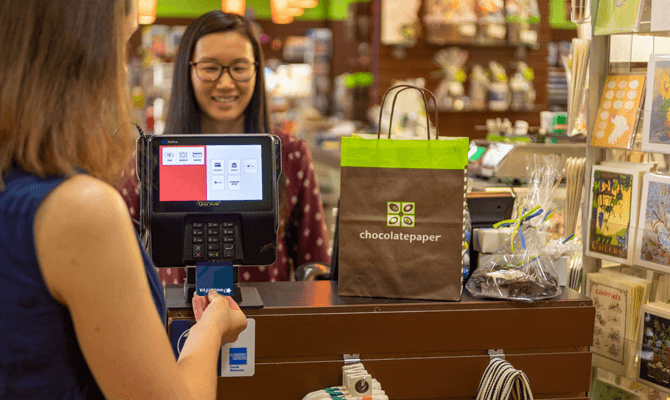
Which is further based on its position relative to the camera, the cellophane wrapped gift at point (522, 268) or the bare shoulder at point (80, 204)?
the cellophane wrapped gift at point (522, 268)

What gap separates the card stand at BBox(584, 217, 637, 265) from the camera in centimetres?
201

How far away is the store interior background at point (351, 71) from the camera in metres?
6.91

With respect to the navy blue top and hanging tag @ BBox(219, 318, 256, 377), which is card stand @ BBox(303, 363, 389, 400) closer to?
hanging tag @ BBox(219, 318, 256, 377)

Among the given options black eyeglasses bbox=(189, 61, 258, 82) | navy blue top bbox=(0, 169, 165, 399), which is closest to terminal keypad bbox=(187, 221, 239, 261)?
navy blue top bbox=(0, 169, 165, 399)

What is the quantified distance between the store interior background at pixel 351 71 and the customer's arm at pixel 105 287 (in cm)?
265

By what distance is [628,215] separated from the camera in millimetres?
2025

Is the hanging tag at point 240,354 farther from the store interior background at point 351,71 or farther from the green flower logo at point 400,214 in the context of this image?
the store interior background at point 351,71

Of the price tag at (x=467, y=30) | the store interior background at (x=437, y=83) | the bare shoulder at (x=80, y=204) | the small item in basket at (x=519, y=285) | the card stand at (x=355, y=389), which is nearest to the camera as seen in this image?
the bare shoulder at (x=80, y=204)

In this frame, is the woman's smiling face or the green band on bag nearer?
the green band on bag

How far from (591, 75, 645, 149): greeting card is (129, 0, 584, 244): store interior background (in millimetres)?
1286

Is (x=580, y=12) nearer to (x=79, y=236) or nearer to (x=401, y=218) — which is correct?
(x=401, y=218)

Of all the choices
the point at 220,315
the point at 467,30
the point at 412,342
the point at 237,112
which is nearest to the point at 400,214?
the point at 412,342

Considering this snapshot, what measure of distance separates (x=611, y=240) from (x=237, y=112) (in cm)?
119

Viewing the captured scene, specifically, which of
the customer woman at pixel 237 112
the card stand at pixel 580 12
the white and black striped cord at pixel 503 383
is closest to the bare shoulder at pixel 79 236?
the white and black striped cord at pixel 503 383
